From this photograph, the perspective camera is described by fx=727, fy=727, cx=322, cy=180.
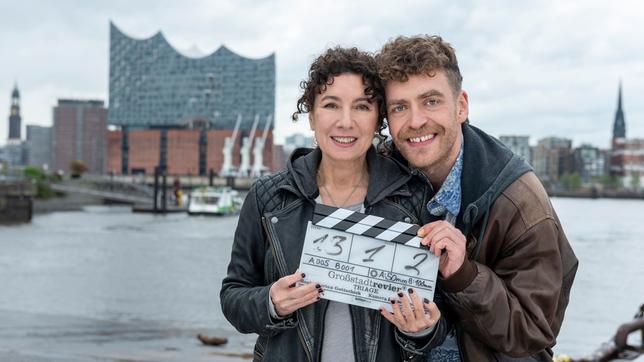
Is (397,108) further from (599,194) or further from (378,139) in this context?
(599,194)

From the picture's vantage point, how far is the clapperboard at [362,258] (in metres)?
2.38

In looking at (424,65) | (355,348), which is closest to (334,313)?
(355,348)

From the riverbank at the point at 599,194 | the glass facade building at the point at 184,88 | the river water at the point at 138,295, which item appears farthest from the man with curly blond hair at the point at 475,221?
the riverbank at the point at 599,194

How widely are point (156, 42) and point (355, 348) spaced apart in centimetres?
13704

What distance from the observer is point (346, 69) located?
255 cm

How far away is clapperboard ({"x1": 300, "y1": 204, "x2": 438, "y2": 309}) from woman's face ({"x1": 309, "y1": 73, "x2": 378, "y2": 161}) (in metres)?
0.26

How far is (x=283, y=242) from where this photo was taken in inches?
100

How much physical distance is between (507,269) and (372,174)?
0.57m

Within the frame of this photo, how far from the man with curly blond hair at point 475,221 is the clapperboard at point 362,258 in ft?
0.29

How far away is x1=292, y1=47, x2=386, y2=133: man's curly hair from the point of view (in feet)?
8.34

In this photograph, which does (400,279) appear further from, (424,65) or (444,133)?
(424,65)

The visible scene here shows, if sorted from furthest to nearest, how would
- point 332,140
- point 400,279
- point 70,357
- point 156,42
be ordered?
point 156,42 → point 70,357 → point 332,140 → point 400,279

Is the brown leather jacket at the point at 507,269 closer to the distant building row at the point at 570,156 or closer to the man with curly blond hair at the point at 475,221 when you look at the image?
the man with curly blond hair at the point at 475,221

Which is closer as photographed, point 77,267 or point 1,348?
point 1,348
